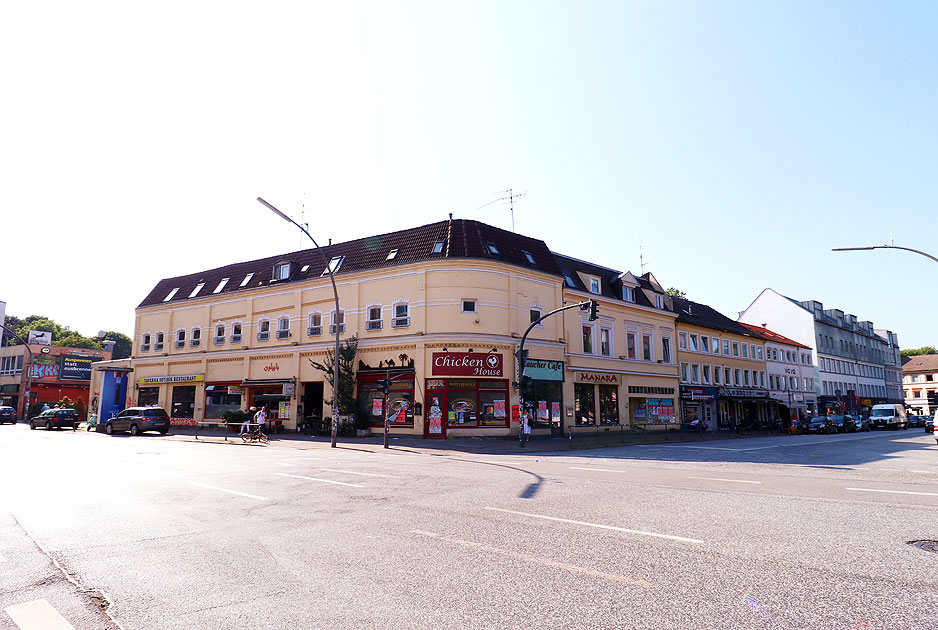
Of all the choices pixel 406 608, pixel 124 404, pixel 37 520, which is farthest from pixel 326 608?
pixel 124 404

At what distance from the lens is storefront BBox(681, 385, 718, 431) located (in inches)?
1658

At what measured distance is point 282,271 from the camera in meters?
37.2

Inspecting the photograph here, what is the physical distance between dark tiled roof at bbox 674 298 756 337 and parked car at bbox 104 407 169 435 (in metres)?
36.6

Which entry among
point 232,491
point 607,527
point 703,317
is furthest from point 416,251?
point 703,317

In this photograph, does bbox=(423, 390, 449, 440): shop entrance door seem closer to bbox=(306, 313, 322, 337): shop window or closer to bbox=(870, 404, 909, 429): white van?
bbox=(306, 313, 322, 337): shop window

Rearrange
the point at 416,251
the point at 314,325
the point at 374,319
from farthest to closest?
the point at 314,325
the point at 374,319
the point at 416,251

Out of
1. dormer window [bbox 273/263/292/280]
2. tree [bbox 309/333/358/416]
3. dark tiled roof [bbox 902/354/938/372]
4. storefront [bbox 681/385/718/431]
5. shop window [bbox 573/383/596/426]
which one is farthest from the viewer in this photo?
dark tiled roof [bbox 902/354/938/372]

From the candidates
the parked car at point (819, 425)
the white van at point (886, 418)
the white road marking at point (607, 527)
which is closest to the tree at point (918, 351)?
the white van at point (886, 418)

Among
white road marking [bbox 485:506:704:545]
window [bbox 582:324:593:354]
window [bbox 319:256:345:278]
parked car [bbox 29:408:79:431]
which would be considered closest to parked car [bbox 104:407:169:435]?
parked car [bbox 29:408:79:431]

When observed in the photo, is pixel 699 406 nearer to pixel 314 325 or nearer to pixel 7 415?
pixel 314 325

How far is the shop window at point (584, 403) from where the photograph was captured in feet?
110

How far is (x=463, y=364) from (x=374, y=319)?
256 inches

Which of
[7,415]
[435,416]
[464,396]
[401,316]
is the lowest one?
[7,415]

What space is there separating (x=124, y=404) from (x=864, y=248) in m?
49.3
